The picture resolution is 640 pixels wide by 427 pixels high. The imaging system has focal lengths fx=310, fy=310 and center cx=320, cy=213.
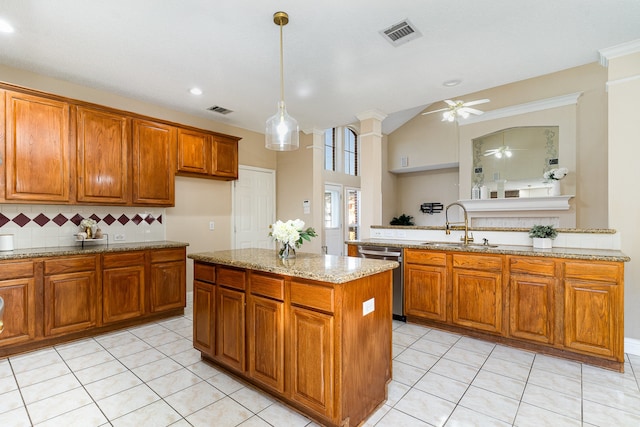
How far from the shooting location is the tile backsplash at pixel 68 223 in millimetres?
3209

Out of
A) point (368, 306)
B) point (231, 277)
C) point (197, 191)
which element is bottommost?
point (368, 306)

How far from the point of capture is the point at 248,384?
90.7 inches

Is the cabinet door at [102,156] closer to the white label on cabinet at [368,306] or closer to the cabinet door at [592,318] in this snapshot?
the white label on cabinet at [368,306]

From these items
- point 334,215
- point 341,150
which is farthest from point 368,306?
point 341,150

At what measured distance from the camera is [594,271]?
2.50 m

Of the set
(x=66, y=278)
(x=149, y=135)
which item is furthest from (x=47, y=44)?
(x=66, y=278)

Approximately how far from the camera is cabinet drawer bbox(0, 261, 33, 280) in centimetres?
269

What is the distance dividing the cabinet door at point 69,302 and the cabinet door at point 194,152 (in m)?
1.73

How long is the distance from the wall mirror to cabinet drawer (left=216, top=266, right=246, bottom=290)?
239 inches

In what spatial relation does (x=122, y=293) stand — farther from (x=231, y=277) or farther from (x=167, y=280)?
(x=231, y=277)

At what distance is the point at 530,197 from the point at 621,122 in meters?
3.37

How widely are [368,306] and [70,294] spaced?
2.97 m

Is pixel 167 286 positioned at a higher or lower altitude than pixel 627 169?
lower

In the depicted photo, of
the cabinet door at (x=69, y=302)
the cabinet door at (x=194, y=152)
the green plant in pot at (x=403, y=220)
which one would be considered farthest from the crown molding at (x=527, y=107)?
the cabinet door at (x=69, y=302)
